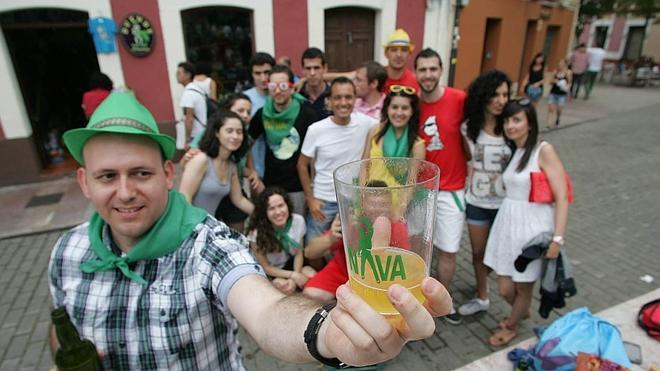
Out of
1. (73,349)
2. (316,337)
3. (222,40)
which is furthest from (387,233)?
(222,40)

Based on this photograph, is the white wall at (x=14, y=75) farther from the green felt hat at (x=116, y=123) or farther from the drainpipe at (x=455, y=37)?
the drainpipe at (x=455, y=37)

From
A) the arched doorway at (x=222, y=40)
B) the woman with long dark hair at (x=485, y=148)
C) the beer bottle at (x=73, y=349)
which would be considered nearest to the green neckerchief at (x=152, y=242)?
the beer bottle at (x=73, y=349)

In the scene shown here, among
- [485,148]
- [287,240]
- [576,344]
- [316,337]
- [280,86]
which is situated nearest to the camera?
[316,337]

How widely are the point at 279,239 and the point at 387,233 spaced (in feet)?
9.08

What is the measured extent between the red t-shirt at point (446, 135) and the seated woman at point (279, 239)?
1.39m

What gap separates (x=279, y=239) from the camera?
140 inches

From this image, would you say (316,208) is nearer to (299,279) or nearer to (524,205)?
(299,279)

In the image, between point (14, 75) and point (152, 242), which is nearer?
point (152, 242)

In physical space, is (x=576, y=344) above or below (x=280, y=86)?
below

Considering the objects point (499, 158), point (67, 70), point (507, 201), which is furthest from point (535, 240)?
point (67, 70)

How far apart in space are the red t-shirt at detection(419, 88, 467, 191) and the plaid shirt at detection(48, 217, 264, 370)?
2.18 m

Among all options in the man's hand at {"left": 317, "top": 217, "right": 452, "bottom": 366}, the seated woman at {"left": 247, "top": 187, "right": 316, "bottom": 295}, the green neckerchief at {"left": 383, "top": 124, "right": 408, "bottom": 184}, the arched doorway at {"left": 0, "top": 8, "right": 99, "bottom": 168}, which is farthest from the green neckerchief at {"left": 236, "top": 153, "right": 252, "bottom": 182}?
the arched doorway at {"left": 0, "top": 8, "right": 99, "bottom": 168}

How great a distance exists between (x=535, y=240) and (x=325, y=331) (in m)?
2.45

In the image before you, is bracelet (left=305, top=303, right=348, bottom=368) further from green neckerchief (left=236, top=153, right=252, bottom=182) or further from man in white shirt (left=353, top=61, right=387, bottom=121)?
man in white shirt (left=353, top=61, right=387, bottom=121)
